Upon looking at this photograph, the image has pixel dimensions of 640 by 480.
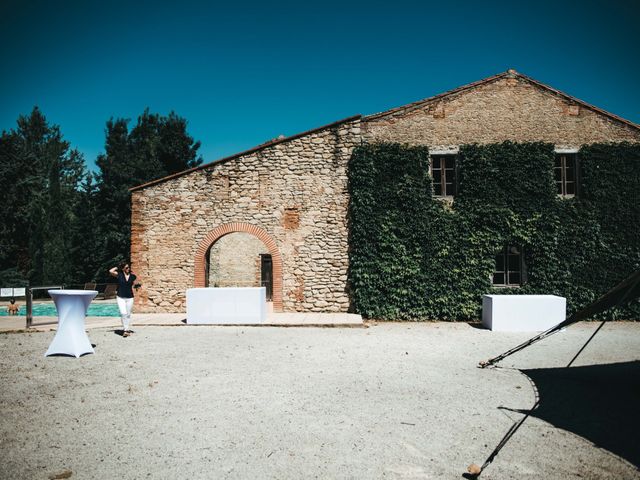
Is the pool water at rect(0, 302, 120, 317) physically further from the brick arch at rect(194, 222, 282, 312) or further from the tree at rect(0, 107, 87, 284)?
the tree at rect(0, 107, 87, 284)

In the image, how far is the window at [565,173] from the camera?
39.9 ft

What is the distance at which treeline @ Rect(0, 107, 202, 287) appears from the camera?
23.1 metres

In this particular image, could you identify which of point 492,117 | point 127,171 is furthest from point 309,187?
point 127,171

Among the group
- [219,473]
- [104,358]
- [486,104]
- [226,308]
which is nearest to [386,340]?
[226,308]

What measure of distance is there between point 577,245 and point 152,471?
1268 cm

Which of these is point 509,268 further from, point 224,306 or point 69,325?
point 69,325

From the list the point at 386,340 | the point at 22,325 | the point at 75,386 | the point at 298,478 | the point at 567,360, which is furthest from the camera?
the point at 22,325

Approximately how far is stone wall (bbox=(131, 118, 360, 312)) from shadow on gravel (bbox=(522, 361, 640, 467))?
696cm

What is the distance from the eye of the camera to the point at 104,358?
22.5ft

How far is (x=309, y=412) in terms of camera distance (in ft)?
14.3

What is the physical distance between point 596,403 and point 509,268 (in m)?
7.95

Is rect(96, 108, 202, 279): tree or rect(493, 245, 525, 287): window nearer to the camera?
rect(493, 245, 525, 287): window

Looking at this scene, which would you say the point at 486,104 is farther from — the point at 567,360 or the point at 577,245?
the point at 567,360

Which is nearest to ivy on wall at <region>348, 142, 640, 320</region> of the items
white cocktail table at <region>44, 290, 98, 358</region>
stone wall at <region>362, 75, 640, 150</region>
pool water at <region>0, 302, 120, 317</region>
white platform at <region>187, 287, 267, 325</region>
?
stone wall at <region>362, 75, 640, 150</region>
